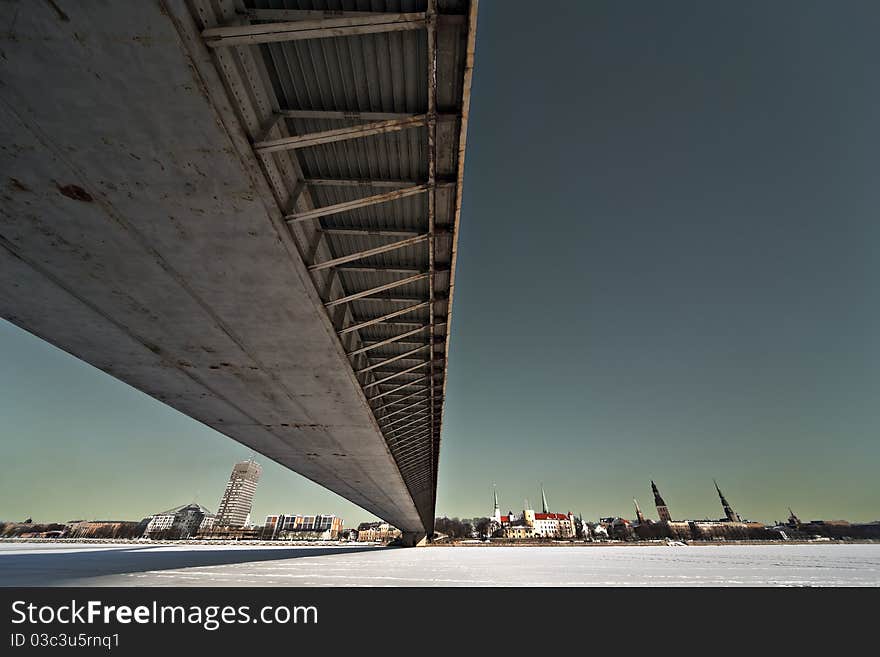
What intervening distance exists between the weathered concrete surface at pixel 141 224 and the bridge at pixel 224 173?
0.9 inches

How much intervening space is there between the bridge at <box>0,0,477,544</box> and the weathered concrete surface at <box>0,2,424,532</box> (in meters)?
0.02

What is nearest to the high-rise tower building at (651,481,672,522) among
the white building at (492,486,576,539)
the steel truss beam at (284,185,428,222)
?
the white building at (492,486,576,539)

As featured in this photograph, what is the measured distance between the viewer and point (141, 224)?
18.3ft

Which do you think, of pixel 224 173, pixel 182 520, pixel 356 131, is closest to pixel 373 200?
pixel 356 131

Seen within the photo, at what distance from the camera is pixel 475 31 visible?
414cm

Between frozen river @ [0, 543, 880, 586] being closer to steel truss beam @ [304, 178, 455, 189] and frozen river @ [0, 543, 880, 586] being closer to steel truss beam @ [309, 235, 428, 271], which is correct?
steel truss beam @ [309, 235, 428, 271]

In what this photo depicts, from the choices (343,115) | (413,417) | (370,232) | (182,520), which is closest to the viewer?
(343,115)

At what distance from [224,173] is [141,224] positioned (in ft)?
6.12

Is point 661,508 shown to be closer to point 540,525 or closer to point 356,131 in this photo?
point 540,525

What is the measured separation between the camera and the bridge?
12.7 ft

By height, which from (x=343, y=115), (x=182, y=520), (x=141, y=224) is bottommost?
(x=141, y=224)

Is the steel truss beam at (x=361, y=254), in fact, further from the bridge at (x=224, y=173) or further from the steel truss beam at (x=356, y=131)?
the steel truss beam at (x=356, y=131)
